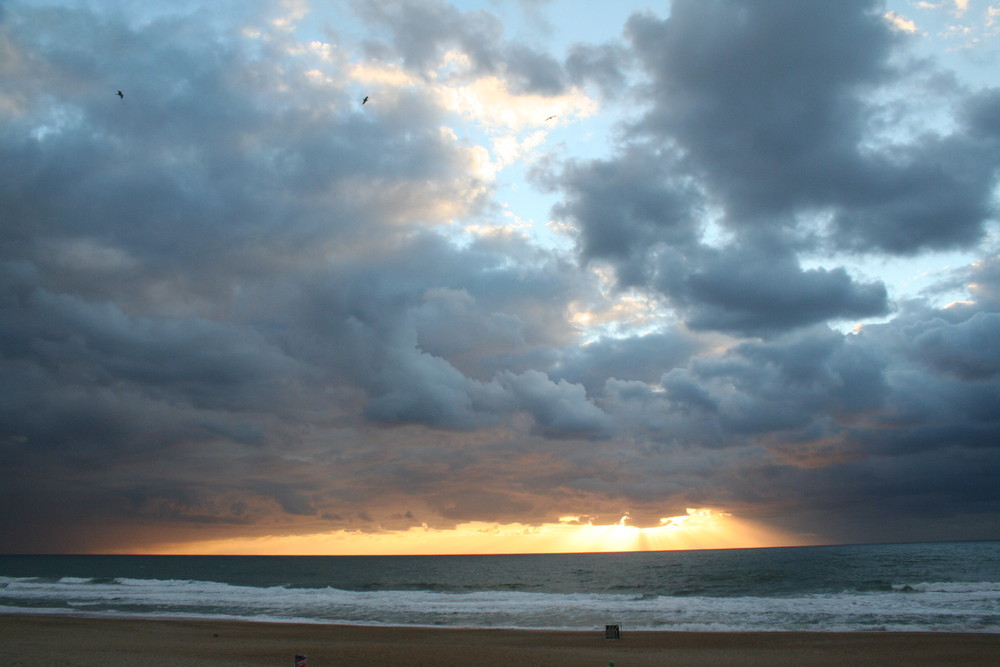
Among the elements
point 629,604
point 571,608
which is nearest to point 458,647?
point 571,608

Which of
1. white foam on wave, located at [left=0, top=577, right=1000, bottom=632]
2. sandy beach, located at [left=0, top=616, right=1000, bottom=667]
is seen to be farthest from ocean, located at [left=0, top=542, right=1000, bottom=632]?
sandy beach, located at [left=0, top=616, right=1000, bottom=667]

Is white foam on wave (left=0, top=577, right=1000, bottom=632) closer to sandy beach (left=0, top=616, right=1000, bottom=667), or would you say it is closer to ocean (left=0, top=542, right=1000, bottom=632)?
ocean (left=0, top=542, right=1000, bottom=632)

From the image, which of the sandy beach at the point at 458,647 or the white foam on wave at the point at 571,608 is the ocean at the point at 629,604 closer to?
the white foam on wave at the point at 571,608

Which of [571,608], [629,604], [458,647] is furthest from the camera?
[629,604]

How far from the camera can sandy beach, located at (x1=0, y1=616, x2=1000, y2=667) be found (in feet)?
70.6

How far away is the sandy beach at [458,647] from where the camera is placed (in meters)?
21.5

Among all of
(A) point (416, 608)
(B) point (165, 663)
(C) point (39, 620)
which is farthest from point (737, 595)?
(C) point (39, 620)

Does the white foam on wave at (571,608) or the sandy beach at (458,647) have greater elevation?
the sandy beach at (458,647)

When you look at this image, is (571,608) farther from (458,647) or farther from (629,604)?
(458,647)

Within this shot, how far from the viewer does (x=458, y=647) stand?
82.1 ft

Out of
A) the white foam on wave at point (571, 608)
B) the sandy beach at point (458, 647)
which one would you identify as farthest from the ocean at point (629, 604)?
the sandy beach at point (458, 647)

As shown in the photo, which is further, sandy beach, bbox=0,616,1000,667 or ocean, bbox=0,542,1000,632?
ocean, bbox=0,542,1000,632

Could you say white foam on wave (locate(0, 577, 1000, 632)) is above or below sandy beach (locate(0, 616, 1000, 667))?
below

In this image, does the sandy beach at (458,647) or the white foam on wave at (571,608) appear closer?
the sandy beach at (458,647)
